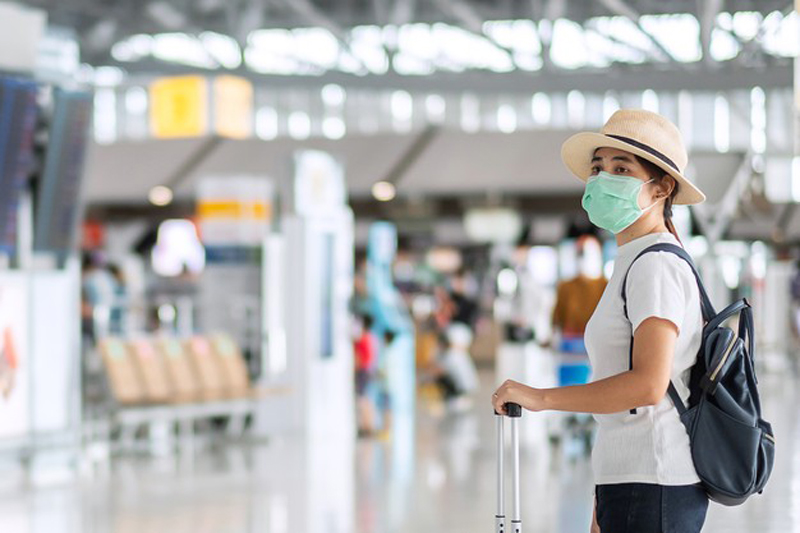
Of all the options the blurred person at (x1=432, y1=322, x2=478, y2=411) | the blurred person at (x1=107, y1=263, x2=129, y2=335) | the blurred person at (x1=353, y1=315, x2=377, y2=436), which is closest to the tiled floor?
the blurred person at (x1=353, y1=315, x2=377, y2=436)

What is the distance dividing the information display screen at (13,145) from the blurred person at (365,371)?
13.3ft

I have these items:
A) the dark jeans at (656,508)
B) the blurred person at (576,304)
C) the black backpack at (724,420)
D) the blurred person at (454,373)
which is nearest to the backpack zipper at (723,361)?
the black backpack at (724,420)

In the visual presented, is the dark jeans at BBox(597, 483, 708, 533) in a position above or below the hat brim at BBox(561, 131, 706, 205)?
below

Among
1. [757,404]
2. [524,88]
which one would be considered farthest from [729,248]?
[757,404]

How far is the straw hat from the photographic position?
294 centimetres

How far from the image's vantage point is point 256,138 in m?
24.7

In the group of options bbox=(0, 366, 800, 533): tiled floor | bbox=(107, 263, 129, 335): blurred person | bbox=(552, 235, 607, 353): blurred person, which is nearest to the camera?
bbox=(0, 366, 800, 533): tiled floor

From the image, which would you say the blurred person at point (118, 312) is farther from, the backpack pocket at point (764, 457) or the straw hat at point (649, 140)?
the backpack pocket at point (764, 457)

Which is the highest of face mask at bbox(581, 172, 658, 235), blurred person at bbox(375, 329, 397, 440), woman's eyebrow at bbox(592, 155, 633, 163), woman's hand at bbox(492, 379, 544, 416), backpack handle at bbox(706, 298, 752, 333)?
woman's eyebrow at bbox(592, 155, 633, 163)

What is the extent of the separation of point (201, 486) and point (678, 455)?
7.59m

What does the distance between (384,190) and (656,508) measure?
2057 centimetres

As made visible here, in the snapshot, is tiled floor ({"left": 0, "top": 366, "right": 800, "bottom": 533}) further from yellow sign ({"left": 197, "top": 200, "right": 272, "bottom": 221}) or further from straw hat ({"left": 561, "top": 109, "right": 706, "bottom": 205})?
straw hat ({"left": 561, "top": 109, "right": 706, "bottom": 205})

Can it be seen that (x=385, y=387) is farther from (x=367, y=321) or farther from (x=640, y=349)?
(x=640, y=349)

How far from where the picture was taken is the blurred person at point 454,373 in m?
17.0
